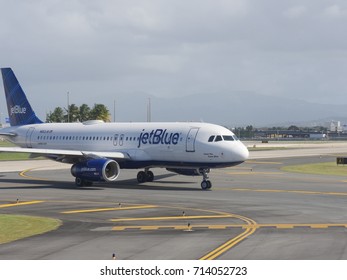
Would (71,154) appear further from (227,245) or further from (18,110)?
(227,245)

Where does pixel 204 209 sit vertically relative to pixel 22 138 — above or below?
below

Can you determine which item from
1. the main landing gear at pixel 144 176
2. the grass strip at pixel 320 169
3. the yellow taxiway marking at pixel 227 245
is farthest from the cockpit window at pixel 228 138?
the grass strip at pixel 320 169

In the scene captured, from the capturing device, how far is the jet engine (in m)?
48.6

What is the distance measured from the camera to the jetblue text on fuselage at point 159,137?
163 feet

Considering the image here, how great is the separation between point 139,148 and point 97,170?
4695mm

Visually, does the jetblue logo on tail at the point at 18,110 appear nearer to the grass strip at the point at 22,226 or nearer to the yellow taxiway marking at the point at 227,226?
the grass strip at the point at 22,226

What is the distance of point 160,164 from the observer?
50812 mm

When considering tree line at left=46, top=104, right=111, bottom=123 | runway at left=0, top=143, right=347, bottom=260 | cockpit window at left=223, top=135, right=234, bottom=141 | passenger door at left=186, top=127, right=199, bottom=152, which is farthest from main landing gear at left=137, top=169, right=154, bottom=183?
tree line at left=46, top=104, right=111, bottom=123

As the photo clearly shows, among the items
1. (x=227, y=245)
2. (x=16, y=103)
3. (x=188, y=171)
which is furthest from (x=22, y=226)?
(x=16, y=103)

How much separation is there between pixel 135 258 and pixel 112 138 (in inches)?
1255

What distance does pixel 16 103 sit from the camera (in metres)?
64.0

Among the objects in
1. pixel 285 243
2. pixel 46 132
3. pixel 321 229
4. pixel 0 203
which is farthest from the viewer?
pixel 46 132

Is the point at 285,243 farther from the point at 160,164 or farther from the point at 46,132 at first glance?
the point at 46,132
